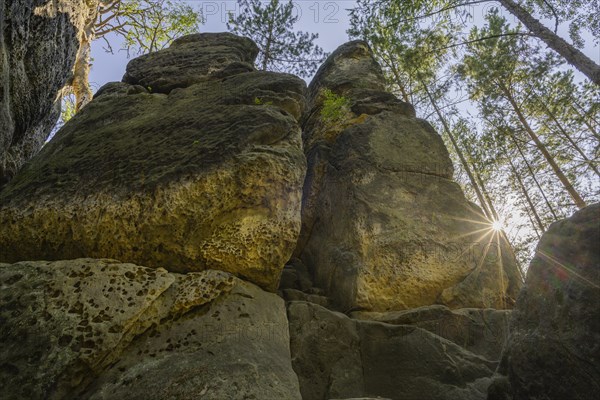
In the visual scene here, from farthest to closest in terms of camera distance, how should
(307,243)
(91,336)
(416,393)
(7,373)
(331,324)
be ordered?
(307,243) < (331,324) < (416,393) < (91,336) < (7,373)

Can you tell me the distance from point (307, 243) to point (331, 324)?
3.03 metres

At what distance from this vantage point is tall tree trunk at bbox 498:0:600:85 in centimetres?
818

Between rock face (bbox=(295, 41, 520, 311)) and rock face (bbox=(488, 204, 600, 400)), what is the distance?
109 inches

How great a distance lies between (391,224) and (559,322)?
390 centimetres

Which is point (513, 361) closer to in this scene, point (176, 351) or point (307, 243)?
point (176, 351)

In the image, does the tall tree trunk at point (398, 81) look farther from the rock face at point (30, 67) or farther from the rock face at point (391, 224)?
the rock face at point (30, 67)

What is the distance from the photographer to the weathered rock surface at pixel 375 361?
14.5ft

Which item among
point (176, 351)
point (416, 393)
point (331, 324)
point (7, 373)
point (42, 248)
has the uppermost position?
point (42, 248)

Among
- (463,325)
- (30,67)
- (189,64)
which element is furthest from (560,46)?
(30,67)

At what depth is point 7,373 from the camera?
305 cm

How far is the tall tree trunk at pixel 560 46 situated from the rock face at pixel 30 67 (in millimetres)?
11137

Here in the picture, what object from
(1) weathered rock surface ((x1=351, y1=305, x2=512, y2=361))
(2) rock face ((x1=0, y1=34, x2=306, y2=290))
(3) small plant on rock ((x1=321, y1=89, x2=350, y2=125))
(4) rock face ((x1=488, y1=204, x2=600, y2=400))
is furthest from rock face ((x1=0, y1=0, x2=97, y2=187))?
(4) rock face ((x1=488, y1=204, x2=600, y2=400))

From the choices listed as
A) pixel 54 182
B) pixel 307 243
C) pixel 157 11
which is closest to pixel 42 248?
pixel 54 182

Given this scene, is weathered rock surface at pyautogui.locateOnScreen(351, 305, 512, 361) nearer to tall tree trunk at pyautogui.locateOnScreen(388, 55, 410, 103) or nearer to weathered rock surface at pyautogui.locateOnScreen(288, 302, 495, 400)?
weathered rock surface at pyautogui.locateOnScreen(288, 302, 495, 400)
